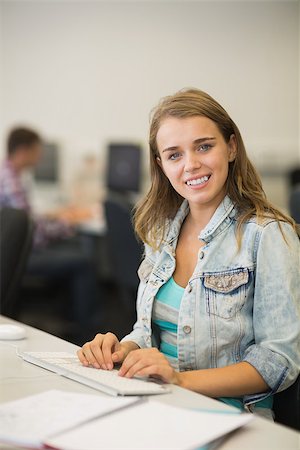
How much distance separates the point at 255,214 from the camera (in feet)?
4.38

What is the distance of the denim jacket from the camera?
124 cm

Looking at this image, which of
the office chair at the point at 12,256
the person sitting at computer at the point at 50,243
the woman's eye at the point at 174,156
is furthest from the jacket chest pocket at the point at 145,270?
the person sitting at computer at the point at 50,243

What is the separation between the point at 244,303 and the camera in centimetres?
130

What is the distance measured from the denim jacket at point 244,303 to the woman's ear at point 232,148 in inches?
3.8

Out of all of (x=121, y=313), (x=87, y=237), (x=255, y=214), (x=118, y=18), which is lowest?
(x=121, y=313)

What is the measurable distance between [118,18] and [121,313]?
222 cm

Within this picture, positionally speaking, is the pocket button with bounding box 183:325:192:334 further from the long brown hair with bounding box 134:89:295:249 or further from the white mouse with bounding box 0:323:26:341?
the white mouse with bounding box 0:323:26:341

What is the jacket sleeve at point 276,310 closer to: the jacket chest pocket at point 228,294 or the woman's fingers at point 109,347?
the jacket chest pocket at point 228,294

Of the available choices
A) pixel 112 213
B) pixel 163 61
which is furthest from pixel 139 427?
pixel 163 61

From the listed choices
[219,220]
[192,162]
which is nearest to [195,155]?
[192,162]

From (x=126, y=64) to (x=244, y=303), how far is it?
399 centimetres

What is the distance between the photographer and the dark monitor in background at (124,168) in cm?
434

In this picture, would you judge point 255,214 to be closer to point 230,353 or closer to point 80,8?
point 230,353

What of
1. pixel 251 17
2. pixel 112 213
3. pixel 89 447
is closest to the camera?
pixel 89 447
